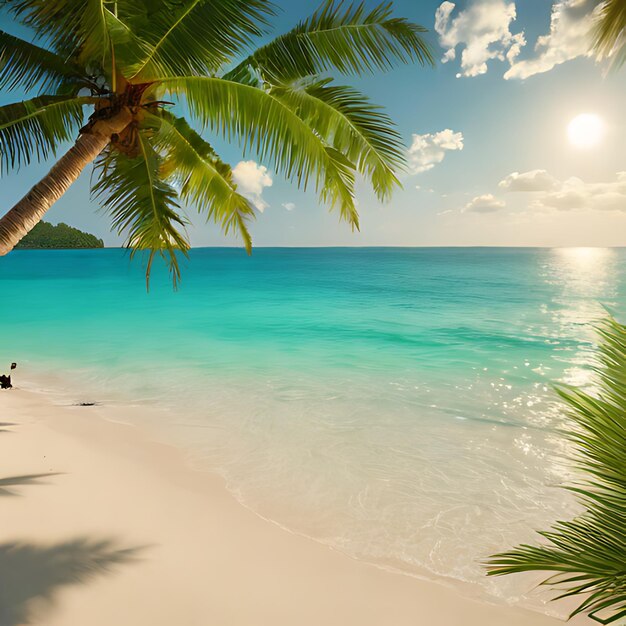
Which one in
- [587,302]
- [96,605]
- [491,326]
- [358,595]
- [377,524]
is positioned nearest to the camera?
[96,605]

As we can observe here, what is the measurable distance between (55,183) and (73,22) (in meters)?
1.64

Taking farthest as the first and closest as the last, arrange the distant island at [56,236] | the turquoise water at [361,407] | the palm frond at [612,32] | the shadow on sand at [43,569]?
the distant island at [56,236] < the turquoise water at [361,407] < the shadow on sand at [43,569] < the palm frond at [612,32]

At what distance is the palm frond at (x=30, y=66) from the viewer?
517cm

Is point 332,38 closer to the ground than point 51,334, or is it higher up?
higher up

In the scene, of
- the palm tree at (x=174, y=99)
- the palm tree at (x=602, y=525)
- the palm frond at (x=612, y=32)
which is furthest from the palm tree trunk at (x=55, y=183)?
the palm tree at (x=602, y=525)

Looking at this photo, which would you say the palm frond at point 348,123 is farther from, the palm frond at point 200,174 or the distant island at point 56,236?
the distant island at point 56,236

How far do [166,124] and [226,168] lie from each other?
1.55 metres

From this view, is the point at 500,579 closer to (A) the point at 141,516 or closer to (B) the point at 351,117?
(A) the point at 141,516

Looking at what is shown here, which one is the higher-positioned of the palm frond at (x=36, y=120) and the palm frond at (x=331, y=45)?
the palm frond at (x=331, y=45)

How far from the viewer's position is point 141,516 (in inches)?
139

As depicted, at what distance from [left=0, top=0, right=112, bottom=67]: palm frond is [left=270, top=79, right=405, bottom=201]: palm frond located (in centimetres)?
190

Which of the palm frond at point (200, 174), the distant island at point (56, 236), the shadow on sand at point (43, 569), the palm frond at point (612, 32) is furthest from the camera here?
the distant island at point (56, 236)

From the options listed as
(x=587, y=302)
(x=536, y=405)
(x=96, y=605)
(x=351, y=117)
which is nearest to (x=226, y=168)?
(x=351, y=117)

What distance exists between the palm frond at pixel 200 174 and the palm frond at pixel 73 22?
3.51ft
